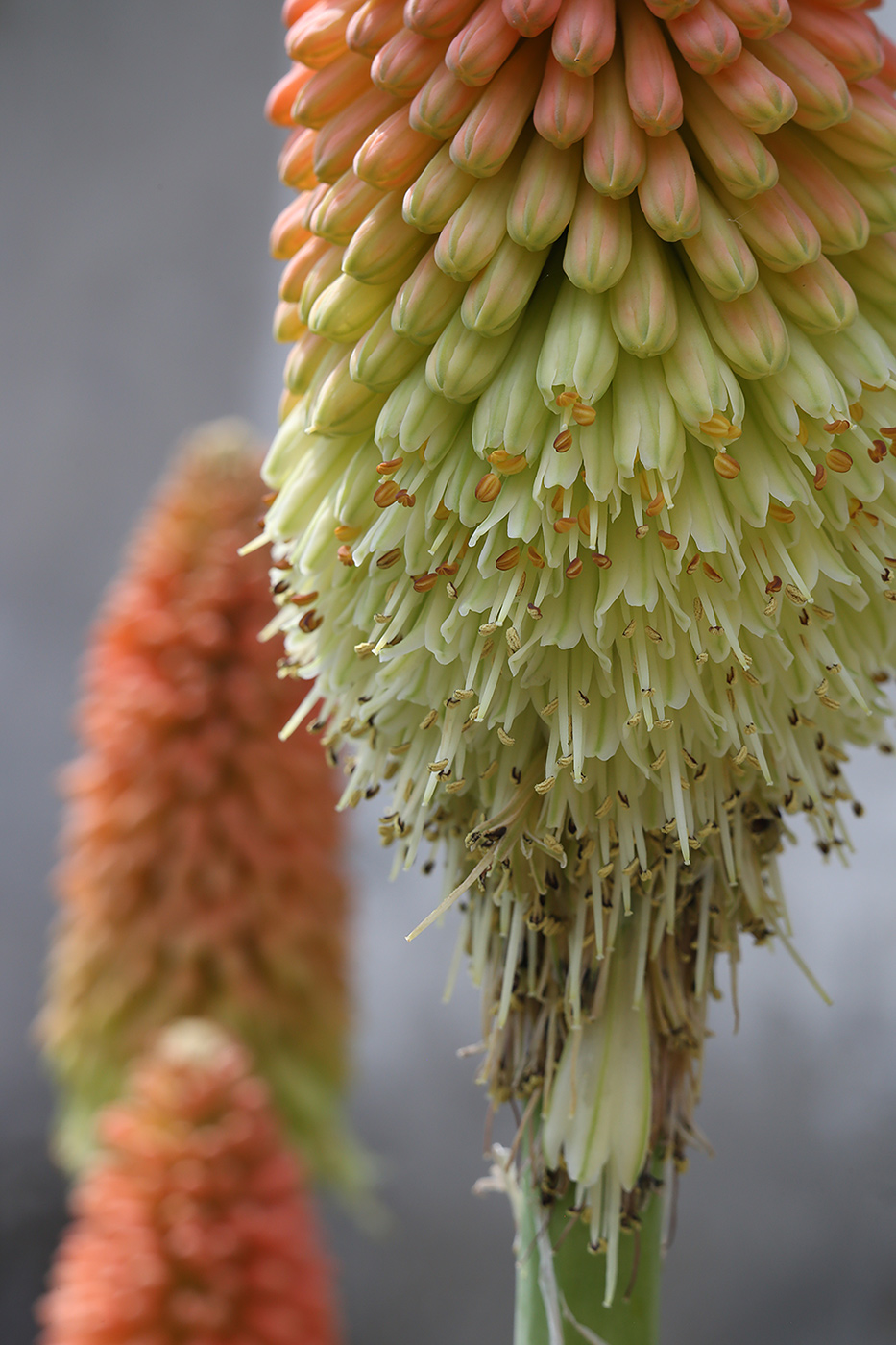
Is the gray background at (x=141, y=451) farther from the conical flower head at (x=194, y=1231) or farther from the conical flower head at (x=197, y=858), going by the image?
the conical flower head at (x=194, y=1231)

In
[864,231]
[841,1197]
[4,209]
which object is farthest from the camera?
[4,209]

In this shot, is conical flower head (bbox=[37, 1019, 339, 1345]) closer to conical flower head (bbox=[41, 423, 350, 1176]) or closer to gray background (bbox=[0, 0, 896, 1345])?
conical flower head (bbox=[41, 423, 350, 1176])

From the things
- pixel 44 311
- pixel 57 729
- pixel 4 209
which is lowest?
pixel 57 729

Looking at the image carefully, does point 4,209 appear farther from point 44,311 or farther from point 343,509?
point 343,509

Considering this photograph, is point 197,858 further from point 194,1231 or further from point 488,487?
point 488,487

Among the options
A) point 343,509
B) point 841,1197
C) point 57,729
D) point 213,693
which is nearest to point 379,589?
point 343,509

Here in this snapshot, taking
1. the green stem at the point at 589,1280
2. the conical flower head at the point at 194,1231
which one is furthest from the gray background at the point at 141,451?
the green stem at the point at 589,1280
